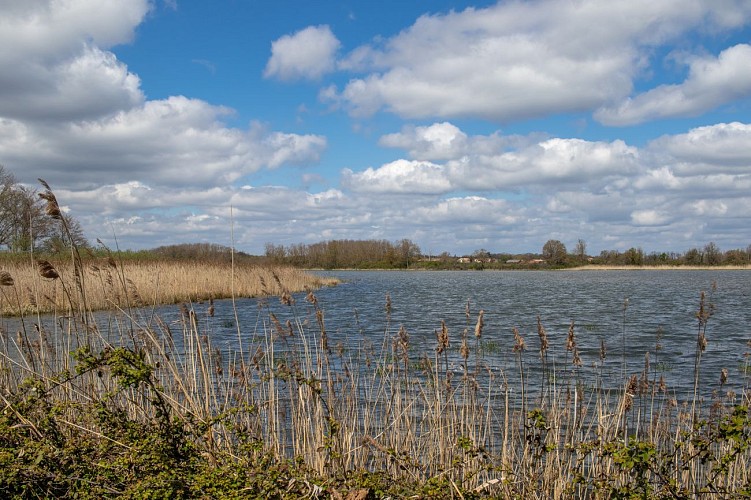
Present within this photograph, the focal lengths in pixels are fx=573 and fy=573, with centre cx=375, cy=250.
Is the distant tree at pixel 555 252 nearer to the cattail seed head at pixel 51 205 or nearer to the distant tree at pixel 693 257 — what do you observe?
the distant tree at pixel 693 257

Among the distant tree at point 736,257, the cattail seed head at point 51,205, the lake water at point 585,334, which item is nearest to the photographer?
the cattail seed head at point 51,205

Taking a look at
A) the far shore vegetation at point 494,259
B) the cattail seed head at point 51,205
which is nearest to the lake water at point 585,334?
the cattail seed head at point 51,205

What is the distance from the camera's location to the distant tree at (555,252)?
357 ft

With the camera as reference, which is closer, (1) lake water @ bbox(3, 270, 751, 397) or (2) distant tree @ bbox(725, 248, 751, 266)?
(1) lake water @ bbox(3, 270, 751, 397)

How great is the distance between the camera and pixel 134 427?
334 centimetres

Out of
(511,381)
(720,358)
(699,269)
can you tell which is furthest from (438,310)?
(699,269)

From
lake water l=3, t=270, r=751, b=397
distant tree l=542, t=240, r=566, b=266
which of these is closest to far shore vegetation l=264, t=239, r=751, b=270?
distant tree l=542, t=240, r=566, b=266

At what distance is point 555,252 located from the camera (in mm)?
109312

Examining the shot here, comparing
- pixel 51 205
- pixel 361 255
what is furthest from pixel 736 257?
pixel 51 205

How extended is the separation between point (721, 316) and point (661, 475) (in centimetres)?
2020

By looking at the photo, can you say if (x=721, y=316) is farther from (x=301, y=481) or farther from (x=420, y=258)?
(x=420, y=258)

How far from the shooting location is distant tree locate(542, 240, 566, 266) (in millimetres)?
108875

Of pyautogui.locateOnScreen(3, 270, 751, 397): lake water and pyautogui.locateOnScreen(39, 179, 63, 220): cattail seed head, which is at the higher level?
pyautogui.locateOnScreen(39, 179, 63, 220): cattail seed head

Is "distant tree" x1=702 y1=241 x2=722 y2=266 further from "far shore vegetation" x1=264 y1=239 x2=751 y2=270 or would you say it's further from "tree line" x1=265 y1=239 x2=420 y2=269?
"tree line" x1=265 y1=239 x2=420 y2=269
